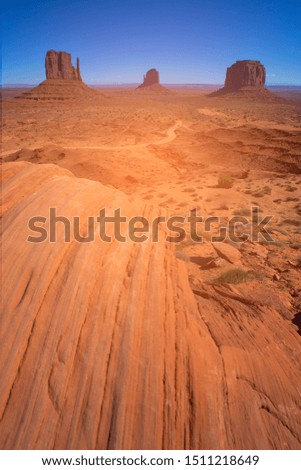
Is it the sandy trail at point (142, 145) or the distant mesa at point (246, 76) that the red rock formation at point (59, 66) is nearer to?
the distant mesa at point (246, 76)

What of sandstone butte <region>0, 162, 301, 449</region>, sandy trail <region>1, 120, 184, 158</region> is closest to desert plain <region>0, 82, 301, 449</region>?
sandstone butte <region>0, 162, 301, 449</region>

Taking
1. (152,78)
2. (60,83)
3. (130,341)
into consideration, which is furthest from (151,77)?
(130,341)

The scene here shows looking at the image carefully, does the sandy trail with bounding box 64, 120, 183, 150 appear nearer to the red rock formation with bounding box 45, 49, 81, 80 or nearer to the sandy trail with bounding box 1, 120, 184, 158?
the sandy trail with bounding box 1, 120, 184, 158

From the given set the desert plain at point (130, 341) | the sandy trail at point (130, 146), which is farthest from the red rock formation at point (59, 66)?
the desert plain at point (130, 341)

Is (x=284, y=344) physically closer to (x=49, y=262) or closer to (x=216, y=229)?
(x=49, y=262)

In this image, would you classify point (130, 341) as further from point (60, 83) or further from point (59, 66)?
point (59, 66)
